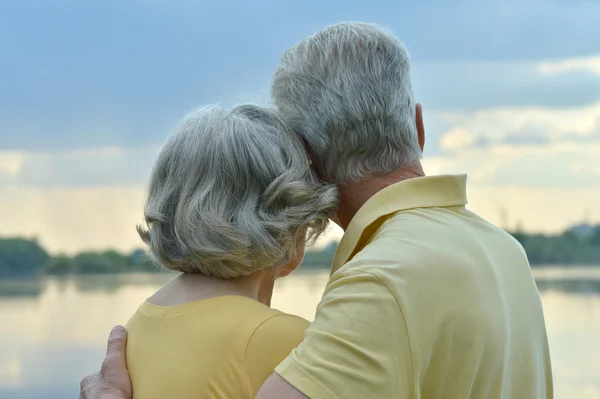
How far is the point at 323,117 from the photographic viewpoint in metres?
1.45

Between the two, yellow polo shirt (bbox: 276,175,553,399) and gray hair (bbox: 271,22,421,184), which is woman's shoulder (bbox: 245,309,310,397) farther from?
gray hair (bbox: 271,22,421,184)

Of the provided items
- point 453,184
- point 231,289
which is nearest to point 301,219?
point 231,289

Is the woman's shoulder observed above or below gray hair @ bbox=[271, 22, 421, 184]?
below

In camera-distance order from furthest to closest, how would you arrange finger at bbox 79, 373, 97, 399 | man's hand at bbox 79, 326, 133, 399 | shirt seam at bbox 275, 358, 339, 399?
finger at bbox 79, 373, 97, 399 → man's hand at bbox 79, 326, 133, 399 → shirt seam at bbox 275, 358, 339, 399

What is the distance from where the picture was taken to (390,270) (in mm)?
1160

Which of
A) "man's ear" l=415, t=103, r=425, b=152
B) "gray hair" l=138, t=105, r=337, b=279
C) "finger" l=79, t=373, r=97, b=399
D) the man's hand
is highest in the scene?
"man's ear" l=415, t=103, r=425, b=152

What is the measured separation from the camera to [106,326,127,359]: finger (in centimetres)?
142

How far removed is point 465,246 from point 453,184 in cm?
17

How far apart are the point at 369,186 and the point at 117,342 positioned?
0.56 meters

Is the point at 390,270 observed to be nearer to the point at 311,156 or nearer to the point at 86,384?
the point at 311,156

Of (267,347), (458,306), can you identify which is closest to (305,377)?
(267,347)

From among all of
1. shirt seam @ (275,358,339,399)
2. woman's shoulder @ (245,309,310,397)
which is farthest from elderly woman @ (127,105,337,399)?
shirt seam @ (275,358,339,399)

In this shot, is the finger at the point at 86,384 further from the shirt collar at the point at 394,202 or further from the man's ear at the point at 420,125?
the man's ear at the point at 420,125

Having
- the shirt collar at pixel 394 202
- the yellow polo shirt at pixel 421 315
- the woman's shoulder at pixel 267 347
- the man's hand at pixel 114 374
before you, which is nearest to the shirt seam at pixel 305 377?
the yellow polo shirt at pixel 421 315
